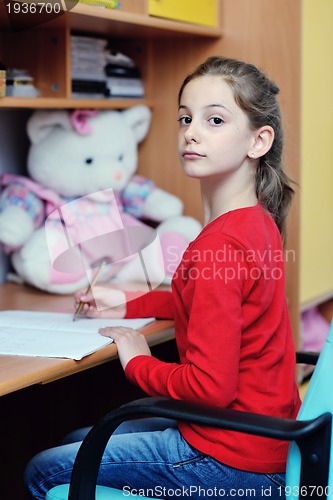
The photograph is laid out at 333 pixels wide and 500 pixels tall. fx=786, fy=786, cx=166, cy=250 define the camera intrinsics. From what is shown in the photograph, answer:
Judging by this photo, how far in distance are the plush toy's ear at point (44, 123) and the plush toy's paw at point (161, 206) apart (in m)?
0.31

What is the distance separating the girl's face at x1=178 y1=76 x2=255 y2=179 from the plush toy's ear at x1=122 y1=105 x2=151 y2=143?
0.75 m


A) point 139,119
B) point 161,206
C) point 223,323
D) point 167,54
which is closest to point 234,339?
point 223,323

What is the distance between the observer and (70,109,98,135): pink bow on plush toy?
2.00 metres

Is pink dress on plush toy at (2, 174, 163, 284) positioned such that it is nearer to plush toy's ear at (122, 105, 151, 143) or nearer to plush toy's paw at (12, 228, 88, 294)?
plush toy's paw at (12, 228, 88, 294)

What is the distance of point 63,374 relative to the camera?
1.35 metres

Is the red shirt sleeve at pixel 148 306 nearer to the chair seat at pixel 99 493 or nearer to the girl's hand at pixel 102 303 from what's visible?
the girl's hand at pixel 102 303

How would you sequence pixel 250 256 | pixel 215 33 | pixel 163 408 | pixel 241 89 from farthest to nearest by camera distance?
pixel 215 33 → pixel 241 89 → pixel 250 256 → pixel 163 408

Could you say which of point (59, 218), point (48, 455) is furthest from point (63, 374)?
point (59, 218)

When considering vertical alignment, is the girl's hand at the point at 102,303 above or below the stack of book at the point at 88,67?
below

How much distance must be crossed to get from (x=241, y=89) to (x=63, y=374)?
589mm

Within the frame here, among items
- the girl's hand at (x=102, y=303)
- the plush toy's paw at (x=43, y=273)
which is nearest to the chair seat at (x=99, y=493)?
the girl's hand at (x=102, y=303)

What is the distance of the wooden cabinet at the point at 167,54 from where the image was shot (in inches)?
73.3

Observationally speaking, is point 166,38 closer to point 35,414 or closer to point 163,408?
point 35,414

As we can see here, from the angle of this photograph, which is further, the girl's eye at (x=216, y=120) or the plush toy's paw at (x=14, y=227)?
the plush toy's paw at (x=14, y=227)
